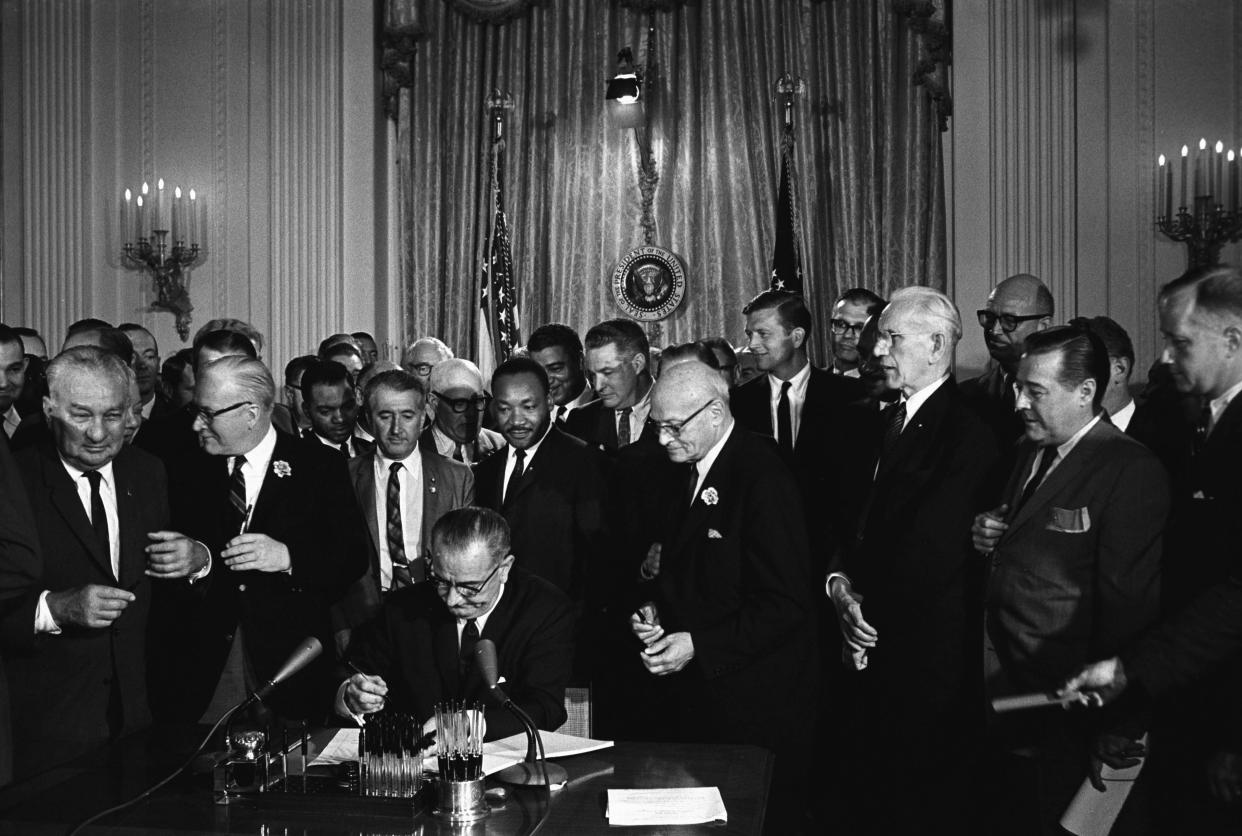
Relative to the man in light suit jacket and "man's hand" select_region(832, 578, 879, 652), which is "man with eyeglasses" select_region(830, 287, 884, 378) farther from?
the man in light suit jacket

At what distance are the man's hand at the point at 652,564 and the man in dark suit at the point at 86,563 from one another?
4.53ft

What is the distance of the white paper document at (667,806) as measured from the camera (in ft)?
8.54

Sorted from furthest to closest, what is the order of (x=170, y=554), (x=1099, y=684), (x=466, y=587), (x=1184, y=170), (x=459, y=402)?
(x=1184, y=170), (x=459, y=402), (x=170, y=554), (x=466, y=587), (x=1099, y=684)

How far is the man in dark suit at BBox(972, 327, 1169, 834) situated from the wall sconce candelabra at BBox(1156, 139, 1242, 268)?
4.42 m

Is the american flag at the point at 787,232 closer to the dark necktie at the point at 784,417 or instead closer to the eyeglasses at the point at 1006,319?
the dark necktie at the point at 784,417

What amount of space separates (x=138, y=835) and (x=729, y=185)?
287 inches

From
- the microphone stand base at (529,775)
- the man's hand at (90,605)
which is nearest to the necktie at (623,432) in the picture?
the man's hand at (90,605)

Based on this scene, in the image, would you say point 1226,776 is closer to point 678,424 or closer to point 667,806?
point 667,806

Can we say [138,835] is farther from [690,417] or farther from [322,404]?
[322,404]

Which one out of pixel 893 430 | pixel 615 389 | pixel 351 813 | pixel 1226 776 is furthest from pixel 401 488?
pixel 1226 776

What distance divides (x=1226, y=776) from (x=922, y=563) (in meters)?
1.15

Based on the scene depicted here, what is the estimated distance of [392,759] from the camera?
108 inches

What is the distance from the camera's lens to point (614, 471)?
188 inches

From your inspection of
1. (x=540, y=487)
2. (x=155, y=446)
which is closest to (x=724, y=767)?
(x=540, y=487)
